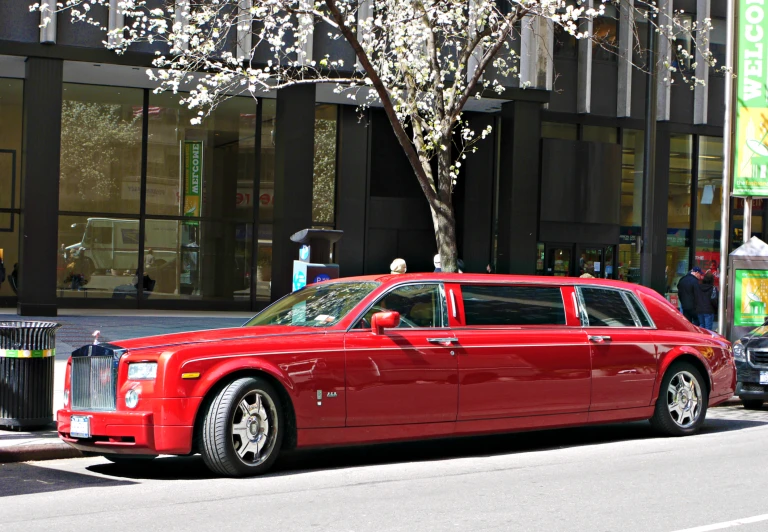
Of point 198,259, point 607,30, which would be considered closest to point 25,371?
point 198,259

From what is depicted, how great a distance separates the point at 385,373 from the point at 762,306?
33.3ft

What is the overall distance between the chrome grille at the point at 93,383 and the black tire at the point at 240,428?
85 centimetres

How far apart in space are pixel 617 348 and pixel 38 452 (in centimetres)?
543

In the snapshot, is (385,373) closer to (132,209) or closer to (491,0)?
(491,0)

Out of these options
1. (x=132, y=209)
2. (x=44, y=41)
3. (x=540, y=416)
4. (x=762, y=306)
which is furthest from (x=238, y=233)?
(x=540, y=416)

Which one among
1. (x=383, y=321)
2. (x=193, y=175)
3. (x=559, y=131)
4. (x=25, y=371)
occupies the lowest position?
(x=25, y=371)

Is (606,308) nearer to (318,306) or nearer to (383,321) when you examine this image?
(383,321)

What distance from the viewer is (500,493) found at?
24.2 ft

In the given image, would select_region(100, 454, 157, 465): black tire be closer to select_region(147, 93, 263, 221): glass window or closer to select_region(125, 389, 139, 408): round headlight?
select_region(125, 389, 139, 408): round headlight

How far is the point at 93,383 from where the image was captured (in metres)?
8.11

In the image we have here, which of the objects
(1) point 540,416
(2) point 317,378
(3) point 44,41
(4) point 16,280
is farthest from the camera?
Answer: (4) point 16,280

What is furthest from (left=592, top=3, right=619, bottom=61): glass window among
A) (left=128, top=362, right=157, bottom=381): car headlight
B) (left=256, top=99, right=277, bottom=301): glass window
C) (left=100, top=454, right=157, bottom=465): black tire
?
(left=128, top=362, right=157, bottom=381): car headlight

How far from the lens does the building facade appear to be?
2419cm

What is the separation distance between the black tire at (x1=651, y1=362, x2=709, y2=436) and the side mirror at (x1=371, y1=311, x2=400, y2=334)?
3.41 meters
